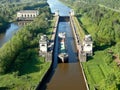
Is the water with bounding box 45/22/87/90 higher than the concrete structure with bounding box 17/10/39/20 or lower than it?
higher

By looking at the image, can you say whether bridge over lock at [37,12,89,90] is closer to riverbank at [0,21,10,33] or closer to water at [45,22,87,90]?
water at [45,22,87,90]

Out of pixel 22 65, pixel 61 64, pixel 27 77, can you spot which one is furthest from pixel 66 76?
pixel 22 65

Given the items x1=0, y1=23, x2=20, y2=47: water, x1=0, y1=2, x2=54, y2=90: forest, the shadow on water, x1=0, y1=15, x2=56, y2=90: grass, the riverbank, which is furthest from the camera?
the riverbank

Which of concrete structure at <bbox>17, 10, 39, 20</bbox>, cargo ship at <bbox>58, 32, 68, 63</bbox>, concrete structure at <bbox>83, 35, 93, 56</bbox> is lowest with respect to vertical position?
concrete structure at <bbox>17, 10, 39, 20</bbox>

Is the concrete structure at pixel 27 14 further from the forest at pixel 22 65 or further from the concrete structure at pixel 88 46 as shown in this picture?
the concrete structure at pixel 88 46

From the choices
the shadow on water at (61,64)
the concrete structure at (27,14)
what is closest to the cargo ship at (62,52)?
the shadow on water at (61,64)

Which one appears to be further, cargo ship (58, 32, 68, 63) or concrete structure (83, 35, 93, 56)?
concrete structure (83, 35, 93, 56)

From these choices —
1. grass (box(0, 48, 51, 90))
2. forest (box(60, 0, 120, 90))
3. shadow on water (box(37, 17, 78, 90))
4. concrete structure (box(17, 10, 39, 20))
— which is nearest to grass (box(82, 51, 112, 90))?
forest (box(60, 0, 120, 90))

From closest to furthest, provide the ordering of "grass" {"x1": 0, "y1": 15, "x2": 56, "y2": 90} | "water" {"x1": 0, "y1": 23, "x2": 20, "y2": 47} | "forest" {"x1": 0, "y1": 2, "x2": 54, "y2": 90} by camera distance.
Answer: "grass" {"x1": 0, "y1": 15, "x2": 56, "y2": 90}
"forest" {"x1": 0, "y1": 2, "x2": 54, "y2": 90}
"water" {"x1": 0, "y1": 23, "x2": 20, "y2": 47}

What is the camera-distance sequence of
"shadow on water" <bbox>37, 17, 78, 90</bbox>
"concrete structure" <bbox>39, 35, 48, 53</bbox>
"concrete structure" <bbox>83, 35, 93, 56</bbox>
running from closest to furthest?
1. "shadow on water" <bbox>37, 17, 78, 90</bbox>
2. "concrete structure" <bbox>39, 35, 48, 53</bbox>
3. "concrete structure" <bbox>83, 35, 93, 56</bbox>

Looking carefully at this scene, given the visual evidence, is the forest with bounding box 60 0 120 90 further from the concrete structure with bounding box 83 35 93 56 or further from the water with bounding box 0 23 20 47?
the water with bounding box 0 23 20 47

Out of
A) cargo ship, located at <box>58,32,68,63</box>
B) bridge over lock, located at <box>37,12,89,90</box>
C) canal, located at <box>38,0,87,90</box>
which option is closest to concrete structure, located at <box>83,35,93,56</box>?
bridge over lock, located at <box>37,12,89,90</box>
